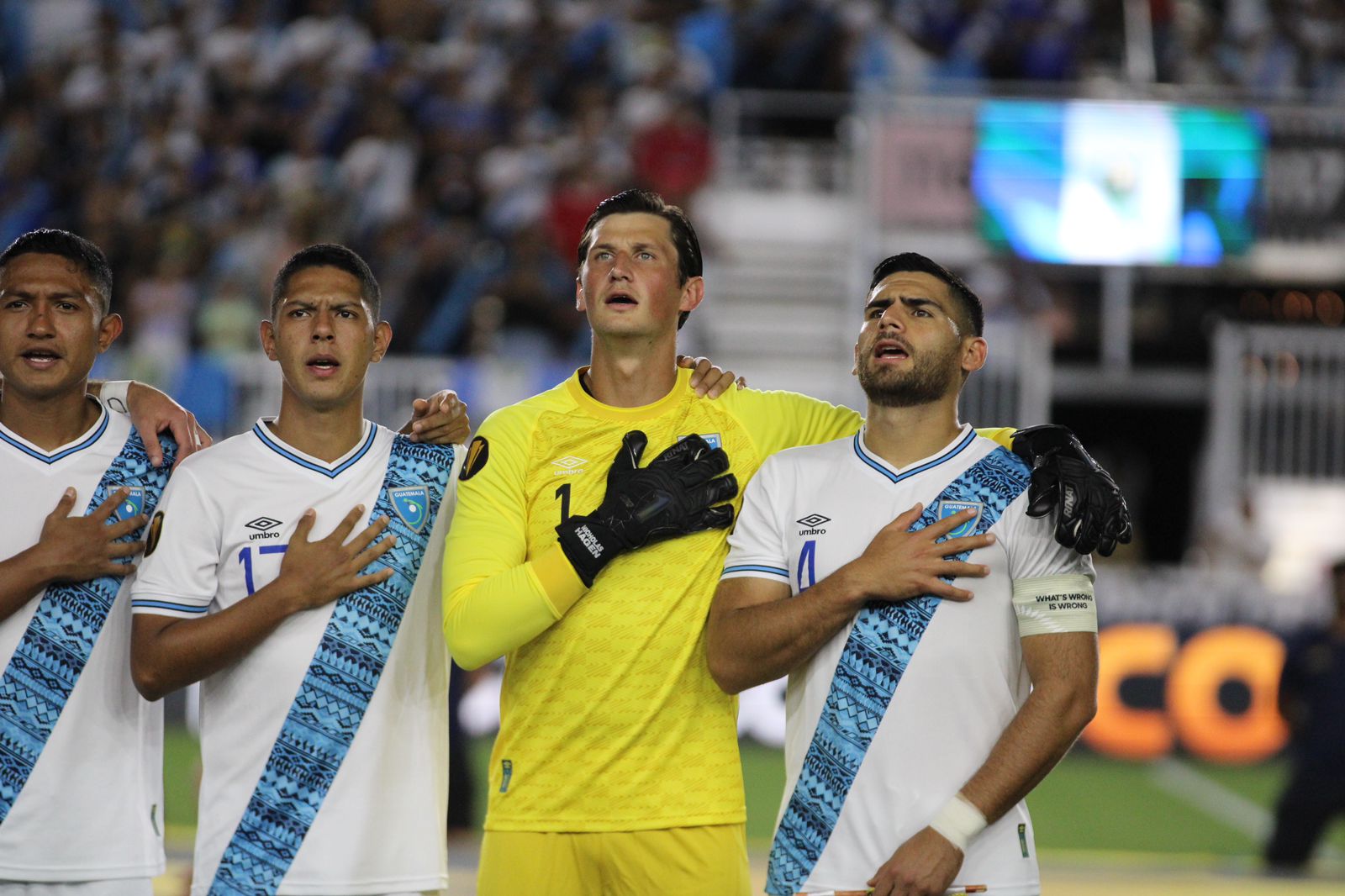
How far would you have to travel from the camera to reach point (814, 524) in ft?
12.8

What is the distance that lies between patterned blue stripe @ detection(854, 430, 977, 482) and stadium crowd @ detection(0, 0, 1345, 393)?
36.1ft

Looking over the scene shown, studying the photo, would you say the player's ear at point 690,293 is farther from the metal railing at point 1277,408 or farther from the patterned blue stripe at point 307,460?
the metal railing at point 1277,408

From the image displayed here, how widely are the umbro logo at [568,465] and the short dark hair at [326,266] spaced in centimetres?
61

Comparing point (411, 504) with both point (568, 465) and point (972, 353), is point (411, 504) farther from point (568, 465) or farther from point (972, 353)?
point (972, 353)

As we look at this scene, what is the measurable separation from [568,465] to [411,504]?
42cm

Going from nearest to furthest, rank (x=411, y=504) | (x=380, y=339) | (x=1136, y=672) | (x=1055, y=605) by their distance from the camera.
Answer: (x=1055, y=605), (x=411, y=504), (x=380, y=339), (x=1136, y=672)

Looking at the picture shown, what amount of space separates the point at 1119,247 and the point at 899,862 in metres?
13.4

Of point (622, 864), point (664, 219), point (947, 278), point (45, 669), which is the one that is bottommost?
point (622, 864)

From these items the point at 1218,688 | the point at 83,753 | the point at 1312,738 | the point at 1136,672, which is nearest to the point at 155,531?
the point at 83,753

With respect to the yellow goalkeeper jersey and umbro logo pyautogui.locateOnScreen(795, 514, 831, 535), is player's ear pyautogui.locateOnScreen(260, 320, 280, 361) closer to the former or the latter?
the yellow goalkeeper jersey

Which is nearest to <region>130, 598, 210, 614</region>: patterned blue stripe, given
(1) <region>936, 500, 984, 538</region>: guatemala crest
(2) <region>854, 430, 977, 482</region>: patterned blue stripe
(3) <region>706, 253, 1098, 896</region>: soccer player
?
(3) <region>706, 253, 1098, 896</region>: soccer player

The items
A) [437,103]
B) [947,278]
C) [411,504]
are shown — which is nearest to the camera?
[947,278]

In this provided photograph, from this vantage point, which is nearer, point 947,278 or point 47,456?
point 947,278

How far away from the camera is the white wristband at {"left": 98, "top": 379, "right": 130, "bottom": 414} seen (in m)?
4.40
